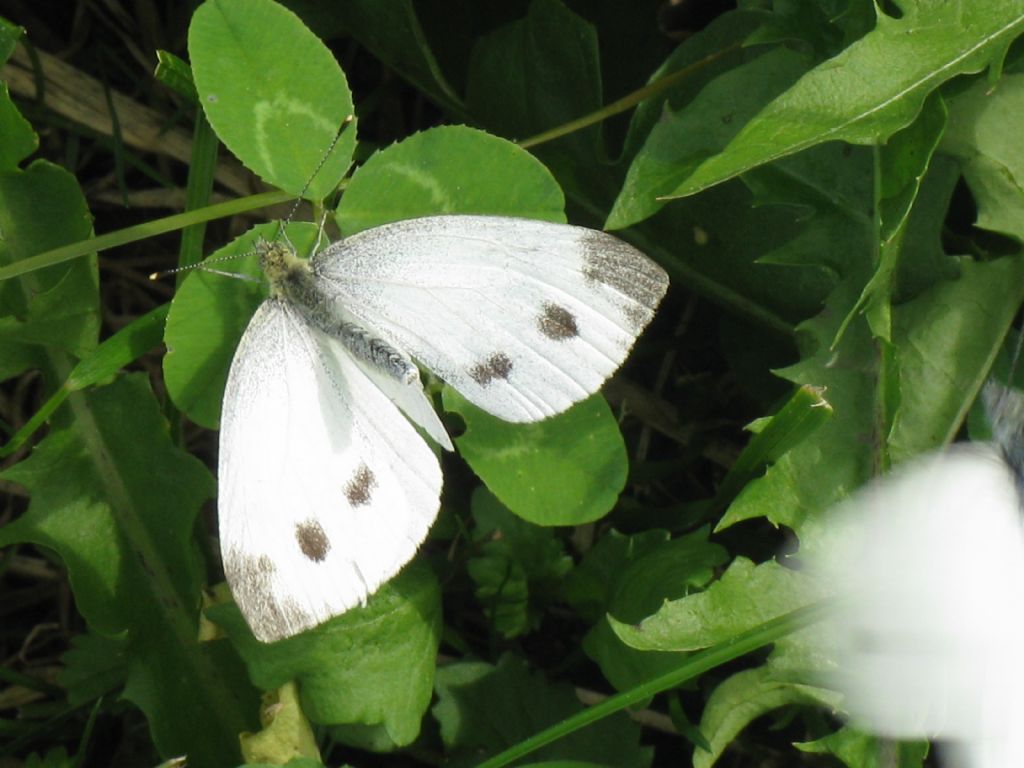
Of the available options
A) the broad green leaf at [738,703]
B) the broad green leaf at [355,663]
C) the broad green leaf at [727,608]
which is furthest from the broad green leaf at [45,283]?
the broad green leaf at [738,703]

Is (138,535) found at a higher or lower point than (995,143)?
lower

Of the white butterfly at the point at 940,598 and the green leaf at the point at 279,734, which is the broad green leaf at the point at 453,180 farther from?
the green leaf at the point at 279,734

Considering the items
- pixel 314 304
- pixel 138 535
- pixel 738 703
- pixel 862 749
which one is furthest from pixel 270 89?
pixel 862 749

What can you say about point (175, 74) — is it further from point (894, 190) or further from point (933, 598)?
point (933, 598)

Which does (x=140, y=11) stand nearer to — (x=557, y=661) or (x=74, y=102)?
(x=74, y=102)

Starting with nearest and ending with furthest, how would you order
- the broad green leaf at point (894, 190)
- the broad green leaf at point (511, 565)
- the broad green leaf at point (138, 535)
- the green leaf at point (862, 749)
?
the broad green leaf at point (894, 190) < the green leaf at point (862, 749) < the broad green leaf at point (138, 535) < the broad green leaf at point (511, 565)

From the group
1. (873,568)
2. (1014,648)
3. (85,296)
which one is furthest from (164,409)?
(1014,648)

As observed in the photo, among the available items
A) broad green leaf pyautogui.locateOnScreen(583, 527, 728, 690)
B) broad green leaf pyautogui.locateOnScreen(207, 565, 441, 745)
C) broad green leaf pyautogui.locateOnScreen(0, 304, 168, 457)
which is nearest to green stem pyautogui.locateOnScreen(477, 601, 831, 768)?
broad green leaf pyautogui.locateOnScreen(583, 527, 728, 690)

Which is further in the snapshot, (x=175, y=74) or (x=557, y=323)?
(x=175, y=74)
